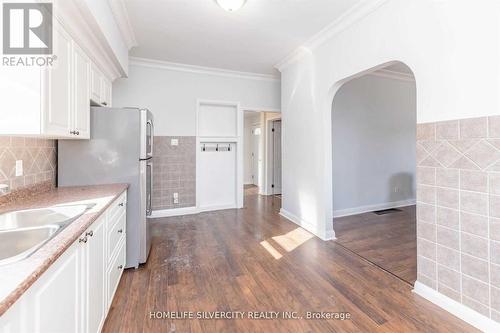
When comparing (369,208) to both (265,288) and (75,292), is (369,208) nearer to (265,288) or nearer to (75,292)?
(265,288)

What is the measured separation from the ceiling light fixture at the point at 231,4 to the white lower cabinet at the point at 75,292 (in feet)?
7.19

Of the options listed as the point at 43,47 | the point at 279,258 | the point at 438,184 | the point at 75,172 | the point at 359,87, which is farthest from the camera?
the point at 359,87

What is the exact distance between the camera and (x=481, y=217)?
1592 mm

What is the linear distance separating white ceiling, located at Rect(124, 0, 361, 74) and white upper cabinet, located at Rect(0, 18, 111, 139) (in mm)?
1010

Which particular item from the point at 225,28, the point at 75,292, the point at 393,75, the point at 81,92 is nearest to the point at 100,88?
the point at 81,92

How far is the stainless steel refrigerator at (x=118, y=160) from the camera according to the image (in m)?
2.29

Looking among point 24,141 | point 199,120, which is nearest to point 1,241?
point 24,141

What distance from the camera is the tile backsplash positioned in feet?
5.61

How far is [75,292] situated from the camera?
1.13 meters

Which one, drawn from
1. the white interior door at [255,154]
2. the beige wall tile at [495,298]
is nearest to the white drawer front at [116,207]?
the beige wall tile at [495,298]

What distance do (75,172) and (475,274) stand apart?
3.40m

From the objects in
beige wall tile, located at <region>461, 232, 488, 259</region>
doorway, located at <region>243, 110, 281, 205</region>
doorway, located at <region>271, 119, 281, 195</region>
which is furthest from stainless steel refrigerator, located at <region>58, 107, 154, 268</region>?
doorway, located at <region>271, 119, 281, 195</region>

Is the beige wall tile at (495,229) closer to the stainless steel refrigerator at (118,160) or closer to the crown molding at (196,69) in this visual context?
the stainless steel refrigerator at (118,160)

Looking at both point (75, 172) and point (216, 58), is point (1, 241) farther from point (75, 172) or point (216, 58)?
point (216, 58)
